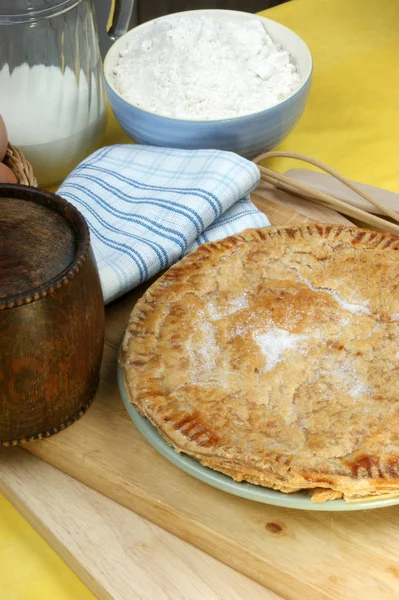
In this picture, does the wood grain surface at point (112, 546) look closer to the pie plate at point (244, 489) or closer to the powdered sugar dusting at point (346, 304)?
the pie plate at point (244, 489)

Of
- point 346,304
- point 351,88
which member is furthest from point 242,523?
point 351,88

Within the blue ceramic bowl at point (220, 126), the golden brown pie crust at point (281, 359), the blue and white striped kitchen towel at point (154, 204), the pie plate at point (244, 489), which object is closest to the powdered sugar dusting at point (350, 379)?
the golden brown pie crust at point (281, 359)

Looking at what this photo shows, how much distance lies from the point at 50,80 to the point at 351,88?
71 centimetres

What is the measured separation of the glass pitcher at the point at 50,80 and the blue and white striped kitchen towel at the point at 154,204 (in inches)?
3.2

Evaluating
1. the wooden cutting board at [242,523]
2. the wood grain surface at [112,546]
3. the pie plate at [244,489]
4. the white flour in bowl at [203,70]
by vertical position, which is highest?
the white flour in bowl at [203,70]

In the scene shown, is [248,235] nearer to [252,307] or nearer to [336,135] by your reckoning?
[252,307]

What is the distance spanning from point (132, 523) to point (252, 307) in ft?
1.04

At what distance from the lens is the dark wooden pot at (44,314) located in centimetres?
81

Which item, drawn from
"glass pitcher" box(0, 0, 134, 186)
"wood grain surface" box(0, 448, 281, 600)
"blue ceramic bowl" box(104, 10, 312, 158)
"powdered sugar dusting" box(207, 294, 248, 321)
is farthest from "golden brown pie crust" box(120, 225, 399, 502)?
"glass pitcher" box(0, 0, 134, 186)

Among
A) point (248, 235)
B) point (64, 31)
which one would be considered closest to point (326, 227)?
point (248, 235)

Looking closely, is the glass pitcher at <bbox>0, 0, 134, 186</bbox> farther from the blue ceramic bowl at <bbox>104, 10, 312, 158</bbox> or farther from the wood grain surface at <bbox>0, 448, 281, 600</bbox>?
the wood grain surface at <bbox>0, 448, 281, 600</bbox>

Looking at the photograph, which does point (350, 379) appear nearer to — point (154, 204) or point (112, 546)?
point (112, 546)

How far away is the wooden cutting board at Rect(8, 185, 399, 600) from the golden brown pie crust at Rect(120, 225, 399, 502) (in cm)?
7

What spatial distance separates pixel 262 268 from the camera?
1097 mm
